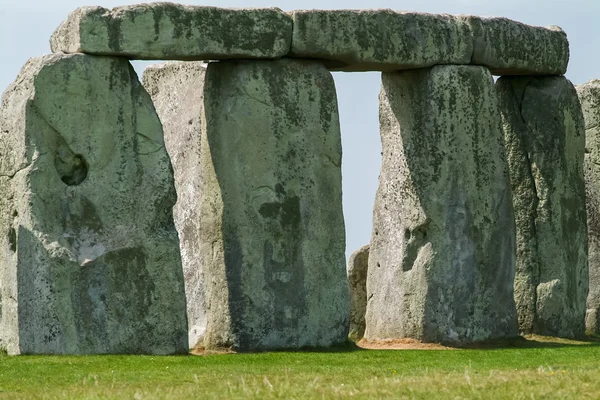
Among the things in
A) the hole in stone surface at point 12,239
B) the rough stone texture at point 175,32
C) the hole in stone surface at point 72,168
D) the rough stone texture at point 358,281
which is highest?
the rough stone texture at point 175,32

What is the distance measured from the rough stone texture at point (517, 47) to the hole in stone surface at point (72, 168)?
5909 millimetres

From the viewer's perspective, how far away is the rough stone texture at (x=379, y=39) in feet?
81.9

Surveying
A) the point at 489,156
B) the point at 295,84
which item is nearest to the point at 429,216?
the point at 489,156

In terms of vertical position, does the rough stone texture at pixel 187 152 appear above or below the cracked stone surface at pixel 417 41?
below

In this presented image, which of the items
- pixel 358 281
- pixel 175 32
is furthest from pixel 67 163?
pixel 358 281

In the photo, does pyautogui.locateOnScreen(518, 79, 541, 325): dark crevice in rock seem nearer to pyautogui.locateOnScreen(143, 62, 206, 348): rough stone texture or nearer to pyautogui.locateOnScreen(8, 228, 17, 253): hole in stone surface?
pyautogui.locateOnScreen(143, 62, 206, 348): rough stone texture

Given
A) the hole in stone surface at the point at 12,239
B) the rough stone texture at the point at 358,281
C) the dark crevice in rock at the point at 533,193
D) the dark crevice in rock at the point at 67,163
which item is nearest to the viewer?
the hole in stone surface at the point at 12,239

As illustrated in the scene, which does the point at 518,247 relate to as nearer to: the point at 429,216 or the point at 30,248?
the point at 429,216

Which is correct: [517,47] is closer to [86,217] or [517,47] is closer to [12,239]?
[86,217]

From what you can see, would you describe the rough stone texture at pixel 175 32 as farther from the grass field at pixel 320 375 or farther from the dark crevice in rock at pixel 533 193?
the dark crevice in rock at pixel 533 193

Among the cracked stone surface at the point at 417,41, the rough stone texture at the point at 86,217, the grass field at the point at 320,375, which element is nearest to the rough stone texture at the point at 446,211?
the cracked stone surface at the point at 417,41

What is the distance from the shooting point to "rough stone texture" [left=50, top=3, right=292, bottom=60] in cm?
2352

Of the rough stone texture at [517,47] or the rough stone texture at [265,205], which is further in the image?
the rough stone texture at [517,47]

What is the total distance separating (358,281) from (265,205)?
4.77 m
